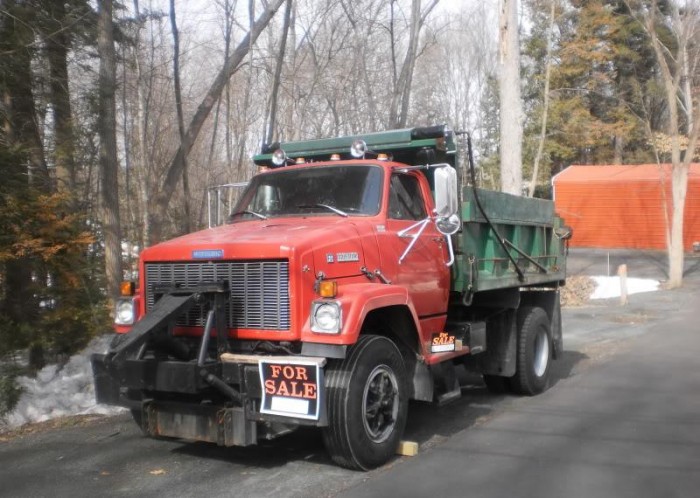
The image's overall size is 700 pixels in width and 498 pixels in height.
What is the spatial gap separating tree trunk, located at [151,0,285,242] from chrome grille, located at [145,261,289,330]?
9961mm

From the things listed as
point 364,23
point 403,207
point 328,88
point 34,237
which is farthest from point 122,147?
point 403,207

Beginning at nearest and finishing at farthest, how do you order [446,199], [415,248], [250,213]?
[446,199] → [415,248] → [250,213]

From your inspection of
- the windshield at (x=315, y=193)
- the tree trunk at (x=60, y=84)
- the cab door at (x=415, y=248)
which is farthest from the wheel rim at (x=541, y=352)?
the tree trunk at (x=60, y=84)

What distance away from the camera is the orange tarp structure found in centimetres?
3541

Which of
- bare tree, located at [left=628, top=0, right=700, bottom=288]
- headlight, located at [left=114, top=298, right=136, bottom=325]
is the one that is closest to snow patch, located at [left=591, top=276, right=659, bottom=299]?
bare tree, located at [left=628, top=0, right=700, bottom=288]

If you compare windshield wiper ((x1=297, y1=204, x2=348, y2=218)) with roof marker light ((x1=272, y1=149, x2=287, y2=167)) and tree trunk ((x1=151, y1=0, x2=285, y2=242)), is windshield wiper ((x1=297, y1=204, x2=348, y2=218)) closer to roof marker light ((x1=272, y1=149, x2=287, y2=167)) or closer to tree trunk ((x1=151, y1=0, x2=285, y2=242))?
roof marker light ((x1=272, y1=149, x2=287, y2=167))

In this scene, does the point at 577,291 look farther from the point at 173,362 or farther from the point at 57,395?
the point at 173,362

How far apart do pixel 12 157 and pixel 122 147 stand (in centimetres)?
1752

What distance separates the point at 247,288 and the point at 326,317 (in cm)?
68

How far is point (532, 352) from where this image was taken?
8.66 m

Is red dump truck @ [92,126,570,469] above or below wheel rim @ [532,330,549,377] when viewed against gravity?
above

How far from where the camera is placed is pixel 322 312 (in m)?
5.27

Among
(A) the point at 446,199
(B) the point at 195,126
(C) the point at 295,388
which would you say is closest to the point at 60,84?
(A) the point at 446,199

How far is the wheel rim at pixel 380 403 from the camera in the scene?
556cm
